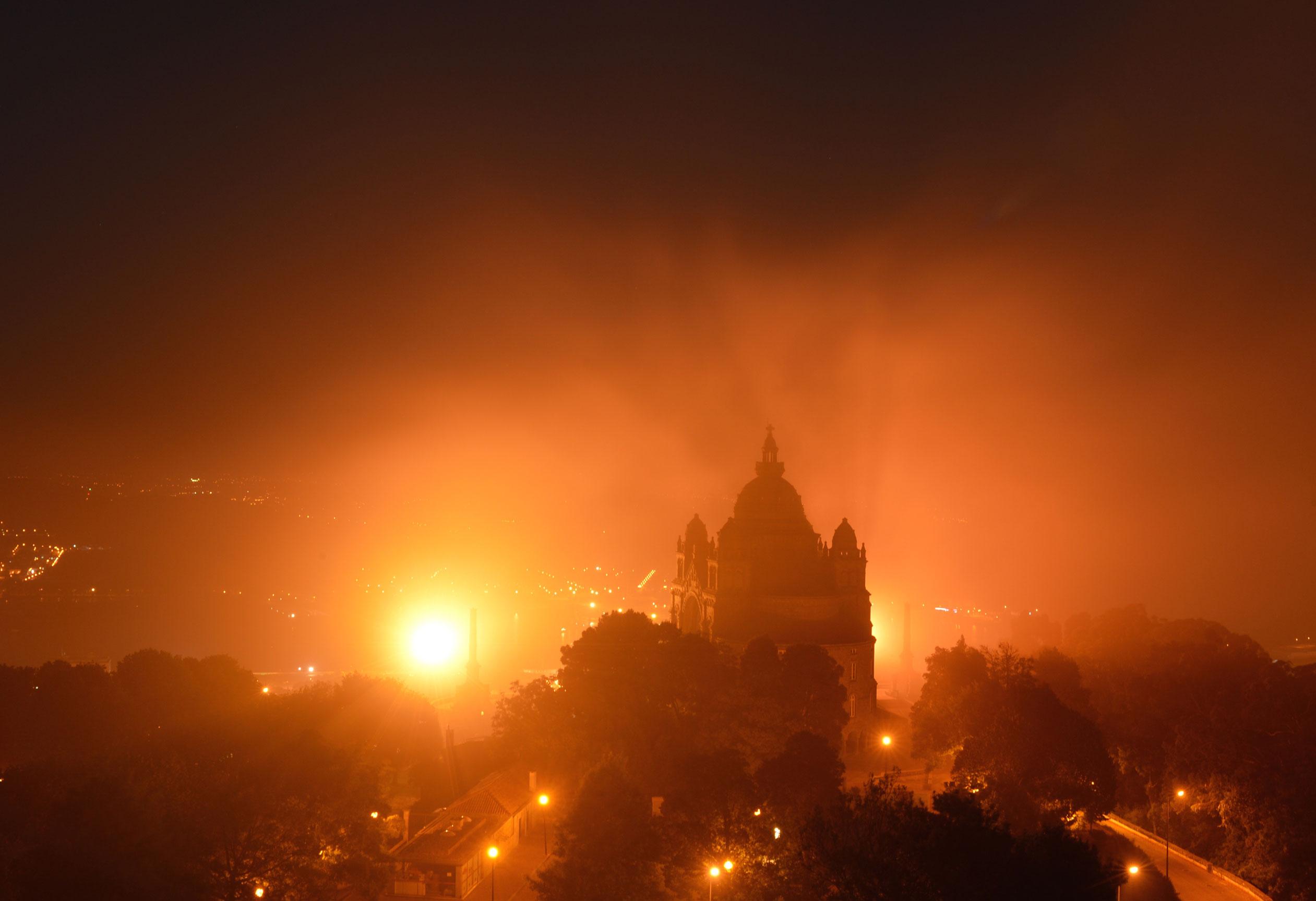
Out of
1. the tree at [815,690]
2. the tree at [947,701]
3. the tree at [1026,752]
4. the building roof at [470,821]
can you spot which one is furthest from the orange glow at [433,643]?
the tree at [1026,752]

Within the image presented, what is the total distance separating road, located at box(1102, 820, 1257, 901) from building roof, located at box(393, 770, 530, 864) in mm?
17225

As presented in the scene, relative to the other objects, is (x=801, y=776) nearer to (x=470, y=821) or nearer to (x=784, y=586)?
(x=470, y=821)

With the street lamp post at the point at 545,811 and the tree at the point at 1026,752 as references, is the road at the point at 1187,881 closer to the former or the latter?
the tree at the point at 1026,752

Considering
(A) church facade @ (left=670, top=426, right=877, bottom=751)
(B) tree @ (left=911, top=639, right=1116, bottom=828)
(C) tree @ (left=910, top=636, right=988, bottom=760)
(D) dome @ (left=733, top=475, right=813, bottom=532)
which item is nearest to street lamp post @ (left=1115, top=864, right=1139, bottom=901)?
(B) tree @ (left=911, top=639, right=1116, bottom=828)

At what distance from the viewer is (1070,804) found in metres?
26.6

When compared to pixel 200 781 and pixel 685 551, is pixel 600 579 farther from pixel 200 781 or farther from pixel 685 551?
pixel 200 781

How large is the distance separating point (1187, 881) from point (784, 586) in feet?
69.6

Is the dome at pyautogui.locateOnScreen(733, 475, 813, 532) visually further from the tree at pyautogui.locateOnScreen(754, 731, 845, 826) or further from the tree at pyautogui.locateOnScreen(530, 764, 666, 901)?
the tree at pyautogui.locateOnScreen(530, 764, 666, 901)

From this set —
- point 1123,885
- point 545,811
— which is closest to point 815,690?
point 545,811

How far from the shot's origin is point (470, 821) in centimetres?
2731

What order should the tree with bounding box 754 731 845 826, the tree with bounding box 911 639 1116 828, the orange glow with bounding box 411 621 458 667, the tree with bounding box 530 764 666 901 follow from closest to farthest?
the tree with bounding box 530 764 666 901, the tree with bounding box 754 731 845 826, the tree with bounding box 911 639 1116 828, the orange glow with bounding box 411 621 458 667

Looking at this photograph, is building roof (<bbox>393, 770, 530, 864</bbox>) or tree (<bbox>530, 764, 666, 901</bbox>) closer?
tree (<bbox>530, 764, 666, 901</bbox>)

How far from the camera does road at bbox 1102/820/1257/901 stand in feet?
80.2

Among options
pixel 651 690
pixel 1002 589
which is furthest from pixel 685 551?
pixel 1002 589
